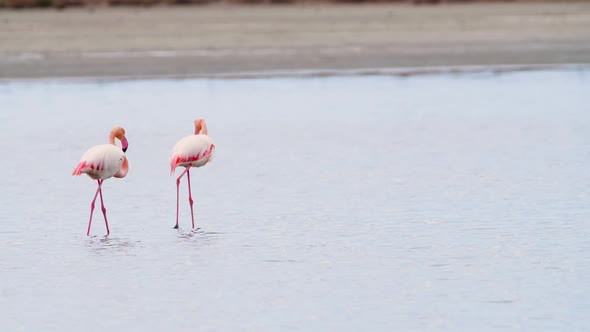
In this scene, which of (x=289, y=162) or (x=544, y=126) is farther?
(x=544, y=126)

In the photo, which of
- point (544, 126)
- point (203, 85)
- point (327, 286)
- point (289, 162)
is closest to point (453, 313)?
point (327, 286)

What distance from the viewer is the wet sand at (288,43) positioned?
25.3 metres

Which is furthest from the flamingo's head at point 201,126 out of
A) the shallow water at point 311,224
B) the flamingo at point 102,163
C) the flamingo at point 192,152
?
the flamingo at point 102,163

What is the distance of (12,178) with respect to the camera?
43.0 ft

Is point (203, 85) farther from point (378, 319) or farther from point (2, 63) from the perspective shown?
point (378, 319)

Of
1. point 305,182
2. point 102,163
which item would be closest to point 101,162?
point 102,163

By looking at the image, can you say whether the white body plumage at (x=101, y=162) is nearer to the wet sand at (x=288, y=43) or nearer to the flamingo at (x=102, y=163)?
the flamingo at (x=102, y=163)

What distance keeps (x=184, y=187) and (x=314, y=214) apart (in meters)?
1.94

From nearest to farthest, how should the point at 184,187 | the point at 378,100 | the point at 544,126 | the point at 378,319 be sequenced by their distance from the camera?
the point at 378,319 < the point at 184,187 < the point at 544,126 < the point at 378,100

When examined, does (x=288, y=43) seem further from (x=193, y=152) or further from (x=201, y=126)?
(x=193, y=152)

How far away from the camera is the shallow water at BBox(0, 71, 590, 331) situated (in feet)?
24.7

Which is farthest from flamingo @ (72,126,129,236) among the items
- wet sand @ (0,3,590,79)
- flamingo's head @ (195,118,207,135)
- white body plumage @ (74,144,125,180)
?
wet sand @ (0,3,590,79)

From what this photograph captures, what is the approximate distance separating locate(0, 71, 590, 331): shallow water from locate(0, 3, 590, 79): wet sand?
5686mm

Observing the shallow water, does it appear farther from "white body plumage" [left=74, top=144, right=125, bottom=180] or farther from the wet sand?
the wet sand
